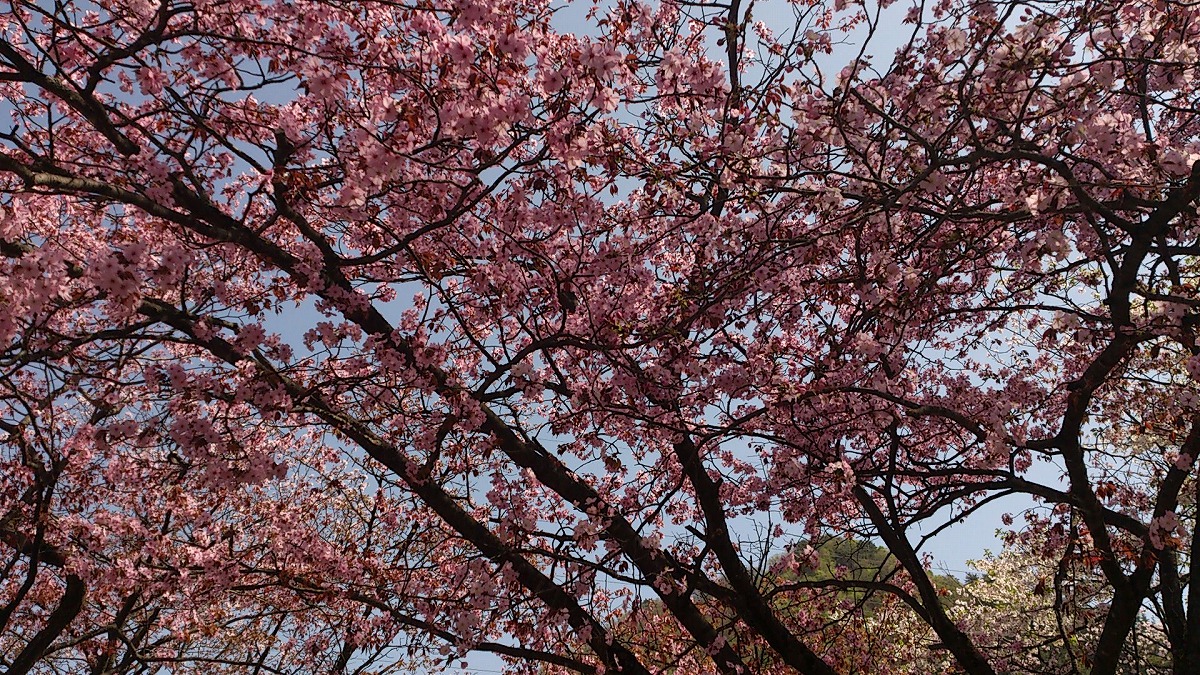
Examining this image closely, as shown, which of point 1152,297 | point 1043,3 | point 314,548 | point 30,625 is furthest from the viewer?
point 30,625

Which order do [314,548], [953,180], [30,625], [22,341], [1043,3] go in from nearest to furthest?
[1043,3] → [22,341] → [953,180] → [314,548] → [30,625]

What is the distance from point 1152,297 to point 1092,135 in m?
1.23

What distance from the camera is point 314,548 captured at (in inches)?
333

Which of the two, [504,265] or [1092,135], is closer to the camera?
[1092,135]

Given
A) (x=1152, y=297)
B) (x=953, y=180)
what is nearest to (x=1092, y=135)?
(x=1152, y=297)

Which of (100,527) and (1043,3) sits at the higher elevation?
(1043,3)

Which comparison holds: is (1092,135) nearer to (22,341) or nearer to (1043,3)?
(1043,3)

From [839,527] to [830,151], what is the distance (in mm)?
4284

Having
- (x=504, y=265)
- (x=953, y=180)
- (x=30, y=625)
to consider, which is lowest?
(x=30, y=625)

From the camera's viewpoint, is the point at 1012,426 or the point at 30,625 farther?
the point at 30,625

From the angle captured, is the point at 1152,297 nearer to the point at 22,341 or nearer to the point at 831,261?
the point at 831,261

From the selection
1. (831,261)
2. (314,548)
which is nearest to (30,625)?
(314,548)

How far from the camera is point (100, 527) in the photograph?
885 centimetres

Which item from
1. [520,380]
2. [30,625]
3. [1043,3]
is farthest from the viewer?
[30,625]
